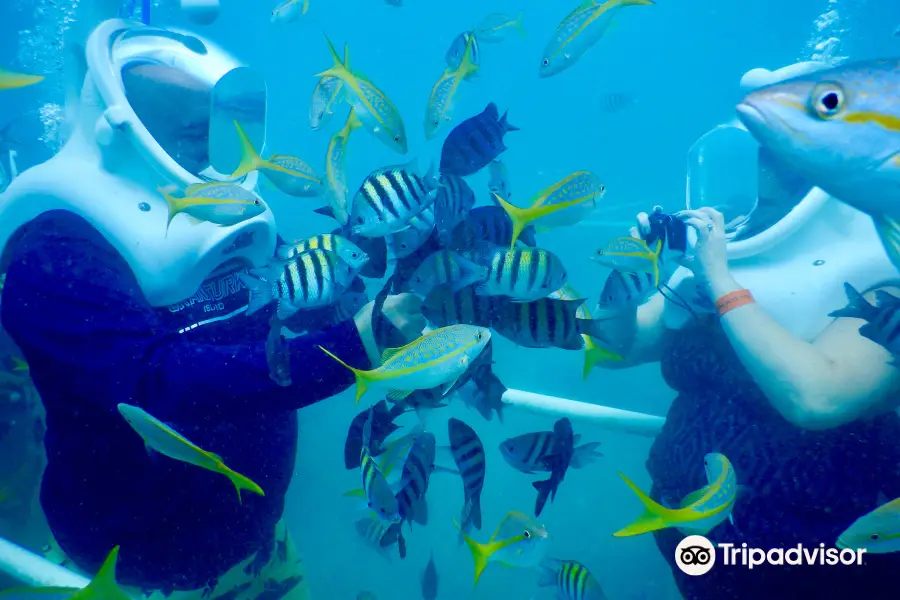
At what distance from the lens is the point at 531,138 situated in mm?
46281

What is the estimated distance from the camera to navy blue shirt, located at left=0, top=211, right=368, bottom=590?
179 cm

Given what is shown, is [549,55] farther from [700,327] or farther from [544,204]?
[700,327]

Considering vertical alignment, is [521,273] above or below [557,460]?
above

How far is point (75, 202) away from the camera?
2.14 metres

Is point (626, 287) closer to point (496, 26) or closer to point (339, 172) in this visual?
point (339, 172)

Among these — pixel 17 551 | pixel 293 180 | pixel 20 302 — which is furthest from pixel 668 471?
pixel 17 551

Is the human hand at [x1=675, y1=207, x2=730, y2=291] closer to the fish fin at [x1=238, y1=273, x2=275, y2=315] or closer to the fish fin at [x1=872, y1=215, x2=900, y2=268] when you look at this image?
the fish fin at [x1=872, y1=215, x2=900, y2=268]

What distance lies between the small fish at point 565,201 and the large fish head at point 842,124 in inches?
23.7

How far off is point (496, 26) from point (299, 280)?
3.16 meters

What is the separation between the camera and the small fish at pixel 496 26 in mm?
3811

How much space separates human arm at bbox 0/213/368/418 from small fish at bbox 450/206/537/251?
535 mm

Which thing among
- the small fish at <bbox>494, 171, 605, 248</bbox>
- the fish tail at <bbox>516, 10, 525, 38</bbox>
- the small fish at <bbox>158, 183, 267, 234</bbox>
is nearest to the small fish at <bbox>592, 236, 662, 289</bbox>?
the small fish at <bbox>494, 171, 605, 248</bbox>

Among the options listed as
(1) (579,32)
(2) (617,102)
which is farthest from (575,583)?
(2) (617,102)

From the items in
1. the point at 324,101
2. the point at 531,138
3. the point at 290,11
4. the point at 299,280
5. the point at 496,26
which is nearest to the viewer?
the point at 299,280
